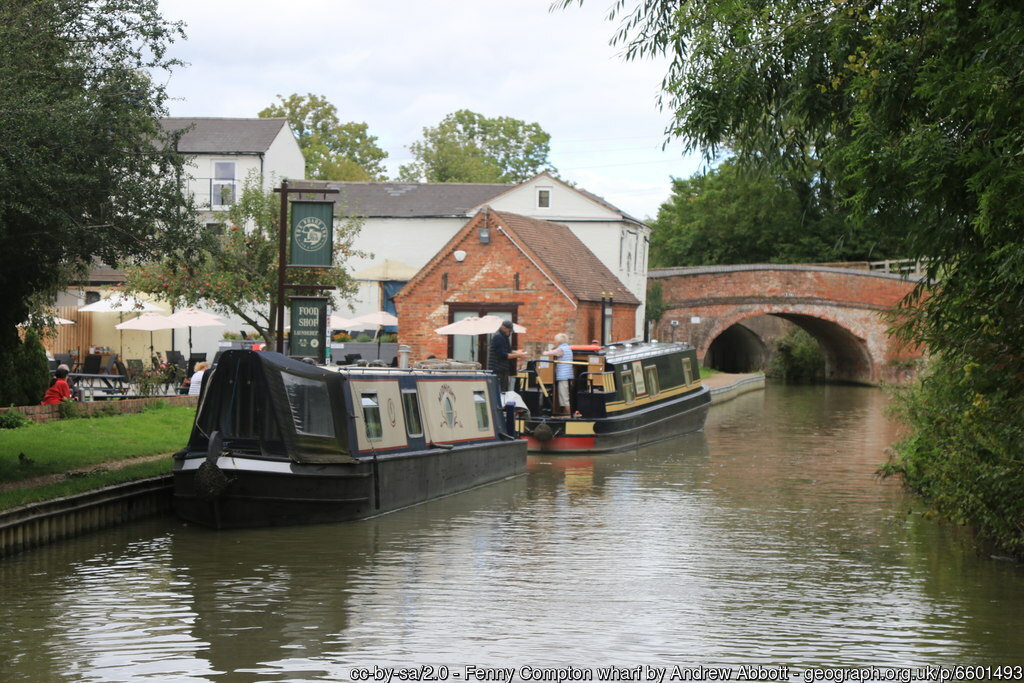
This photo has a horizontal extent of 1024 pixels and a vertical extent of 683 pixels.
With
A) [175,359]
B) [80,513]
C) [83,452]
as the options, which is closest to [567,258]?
[175,359]

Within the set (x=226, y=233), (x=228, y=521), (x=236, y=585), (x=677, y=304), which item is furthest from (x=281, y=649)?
(x=677, y=304)

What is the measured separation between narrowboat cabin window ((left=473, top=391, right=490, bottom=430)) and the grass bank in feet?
13.7

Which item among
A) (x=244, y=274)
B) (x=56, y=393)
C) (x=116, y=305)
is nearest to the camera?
(x=56, y=393)

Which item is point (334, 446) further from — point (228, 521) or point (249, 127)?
point (249, 127)

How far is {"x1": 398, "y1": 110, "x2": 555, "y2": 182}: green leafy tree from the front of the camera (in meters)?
67.8

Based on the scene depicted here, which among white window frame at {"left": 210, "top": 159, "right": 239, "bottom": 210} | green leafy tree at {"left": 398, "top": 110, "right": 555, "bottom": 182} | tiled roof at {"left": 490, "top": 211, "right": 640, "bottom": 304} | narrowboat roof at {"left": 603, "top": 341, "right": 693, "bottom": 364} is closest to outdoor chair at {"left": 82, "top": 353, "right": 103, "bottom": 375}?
narrowboat roof at {"left": 603, "top": 341, "right": 693, "bottom": 364}

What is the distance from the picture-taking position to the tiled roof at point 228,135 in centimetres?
3816

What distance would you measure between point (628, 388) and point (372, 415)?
929 cm

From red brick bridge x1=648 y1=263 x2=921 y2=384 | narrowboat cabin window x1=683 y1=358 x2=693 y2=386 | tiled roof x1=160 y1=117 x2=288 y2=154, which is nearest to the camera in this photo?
narrowboat cabin window x1=683 y1=358 x2=693 y2=386

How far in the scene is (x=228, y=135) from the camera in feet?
129

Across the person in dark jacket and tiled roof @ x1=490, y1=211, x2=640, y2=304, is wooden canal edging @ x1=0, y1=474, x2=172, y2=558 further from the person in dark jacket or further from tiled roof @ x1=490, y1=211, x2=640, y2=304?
tiled roof @ x1=490, y1=211, x2=640, y2=304

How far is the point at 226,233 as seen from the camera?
88.2 feet

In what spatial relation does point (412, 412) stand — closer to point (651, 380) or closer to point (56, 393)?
point (56, 393)

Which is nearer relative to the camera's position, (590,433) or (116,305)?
(590,433)
